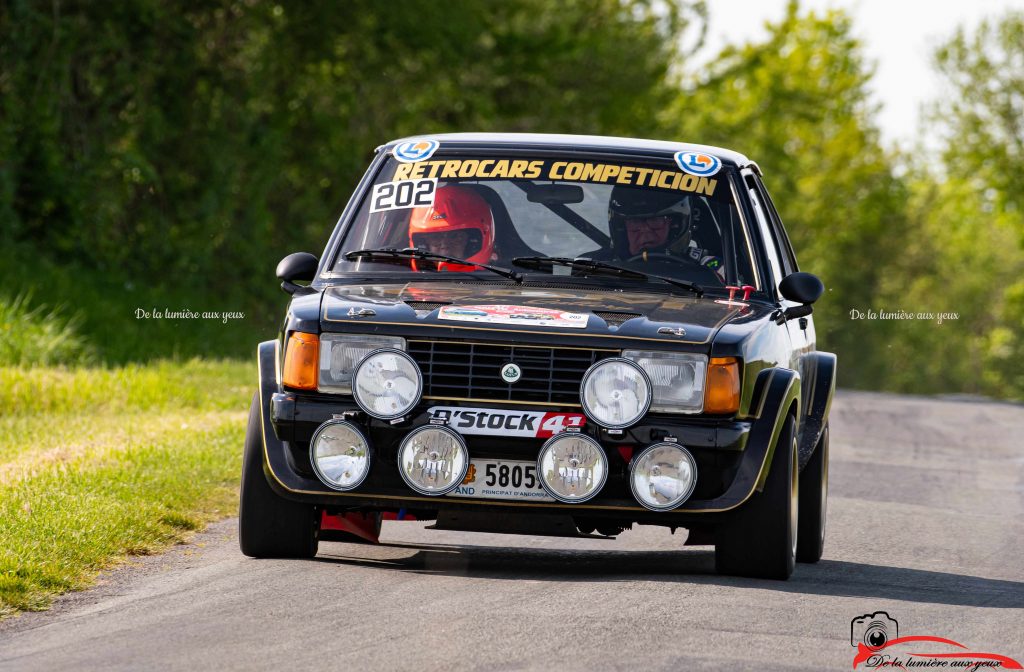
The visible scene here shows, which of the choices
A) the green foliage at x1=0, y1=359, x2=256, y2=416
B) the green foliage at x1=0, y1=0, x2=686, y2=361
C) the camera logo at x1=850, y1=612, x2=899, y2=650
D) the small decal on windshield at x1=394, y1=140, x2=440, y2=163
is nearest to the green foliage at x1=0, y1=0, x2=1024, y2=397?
the green foliage at x1=0, y1=0, x2=686, y2=361

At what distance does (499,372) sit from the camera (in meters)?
6.99

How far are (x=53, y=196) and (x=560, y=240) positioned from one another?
691 inches

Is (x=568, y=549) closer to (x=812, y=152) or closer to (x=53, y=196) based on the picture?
(x=53, y=196)

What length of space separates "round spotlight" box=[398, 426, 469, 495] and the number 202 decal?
1607mm

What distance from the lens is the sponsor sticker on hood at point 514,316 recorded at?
23.0ft

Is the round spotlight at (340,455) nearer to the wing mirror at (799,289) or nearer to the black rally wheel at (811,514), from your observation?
the wing mirror at (799,289)

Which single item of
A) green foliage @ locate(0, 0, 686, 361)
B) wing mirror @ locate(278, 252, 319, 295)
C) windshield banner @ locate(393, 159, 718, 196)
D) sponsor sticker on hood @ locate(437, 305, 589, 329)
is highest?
green foliage @ locate(0, 0, 686, 361)

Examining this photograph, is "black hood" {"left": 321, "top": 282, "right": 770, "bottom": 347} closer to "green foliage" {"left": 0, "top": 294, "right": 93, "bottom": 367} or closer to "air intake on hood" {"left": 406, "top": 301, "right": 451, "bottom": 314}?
"air intake on hood" {"left": 406, "top": 301, "right": 451, "bottom": 314}

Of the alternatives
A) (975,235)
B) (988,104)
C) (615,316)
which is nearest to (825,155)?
(988,104)

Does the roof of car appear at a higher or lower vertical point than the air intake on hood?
higher

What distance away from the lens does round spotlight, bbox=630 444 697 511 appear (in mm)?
6887

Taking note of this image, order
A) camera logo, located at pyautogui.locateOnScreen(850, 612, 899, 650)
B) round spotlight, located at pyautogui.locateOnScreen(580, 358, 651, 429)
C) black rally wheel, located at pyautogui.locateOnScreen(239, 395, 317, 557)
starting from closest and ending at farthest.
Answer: camera logo, located at pyautogui.locateOnScreen(850, 612, 899, 650), round spotlight, located at pyautogui.locateOnScreen(580, 358, 651, 429), black rally wheel, located at pyautogui.locateOnScreen(239, 395, 317, 557)

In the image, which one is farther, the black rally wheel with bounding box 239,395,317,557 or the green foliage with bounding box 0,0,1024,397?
the green foliage with bounding box 0,0,1024,397

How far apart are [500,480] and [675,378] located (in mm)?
769
